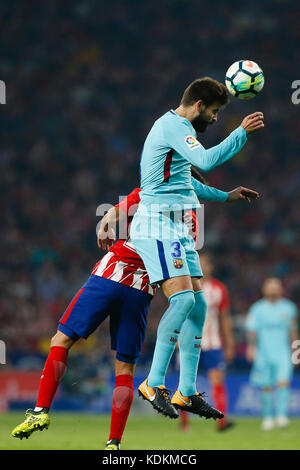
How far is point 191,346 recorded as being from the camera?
5.80 metres

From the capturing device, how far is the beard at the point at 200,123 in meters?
5.61

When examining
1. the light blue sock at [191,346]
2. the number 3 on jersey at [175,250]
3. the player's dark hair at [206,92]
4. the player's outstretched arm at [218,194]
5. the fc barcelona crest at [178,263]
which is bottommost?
the light blue sock at [191,346]

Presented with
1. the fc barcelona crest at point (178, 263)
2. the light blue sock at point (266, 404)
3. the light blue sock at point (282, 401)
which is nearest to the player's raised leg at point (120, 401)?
the fc barcelona crest at point (178, 263)

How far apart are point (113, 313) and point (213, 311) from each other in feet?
19.6

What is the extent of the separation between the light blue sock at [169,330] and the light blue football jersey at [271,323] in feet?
24.9

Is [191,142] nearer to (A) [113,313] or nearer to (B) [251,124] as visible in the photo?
(B) [251,124]

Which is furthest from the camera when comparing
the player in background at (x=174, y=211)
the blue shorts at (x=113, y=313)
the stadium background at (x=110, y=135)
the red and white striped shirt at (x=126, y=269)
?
the stadium background at (x=110, y=135)

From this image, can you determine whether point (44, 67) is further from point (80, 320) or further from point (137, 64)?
point (80, 320)

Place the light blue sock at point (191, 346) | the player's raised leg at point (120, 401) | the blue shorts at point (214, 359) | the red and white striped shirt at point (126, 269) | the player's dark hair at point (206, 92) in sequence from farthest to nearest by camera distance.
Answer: the blue shorts at point (214, 359), the player's raised leg at point (120, 401), the red and white striped shirt at point (126, 269), the light blue sock at point (191, 346), the player's dark hair at point (206, 92)

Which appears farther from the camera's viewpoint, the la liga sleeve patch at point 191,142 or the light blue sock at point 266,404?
the light blue sock at point 266,404

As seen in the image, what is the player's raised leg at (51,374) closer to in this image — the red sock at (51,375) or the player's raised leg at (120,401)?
the red sock at (51,375)
